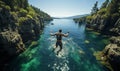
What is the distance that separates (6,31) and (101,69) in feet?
73.2

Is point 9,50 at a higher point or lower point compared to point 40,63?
higher

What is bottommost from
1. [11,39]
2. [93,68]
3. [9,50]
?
[93,68]

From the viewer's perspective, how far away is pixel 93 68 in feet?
74.4

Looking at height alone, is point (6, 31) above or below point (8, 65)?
above

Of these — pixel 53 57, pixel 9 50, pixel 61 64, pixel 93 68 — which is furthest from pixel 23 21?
pixel 93 68

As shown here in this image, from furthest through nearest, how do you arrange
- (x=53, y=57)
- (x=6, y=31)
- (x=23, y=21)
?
(x=23, y=21), (x=53, y=57), (x=6, y=31)

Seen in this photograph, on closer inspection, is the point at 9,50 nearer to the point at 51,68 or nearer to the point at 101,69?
the point at 51,68

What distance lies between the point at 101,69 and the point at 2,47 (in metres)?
21.2

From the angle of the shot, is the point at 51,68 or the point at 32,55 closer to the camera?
the point at 51,68

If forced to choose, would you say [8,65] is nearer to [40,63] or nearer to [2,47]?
[2,47]

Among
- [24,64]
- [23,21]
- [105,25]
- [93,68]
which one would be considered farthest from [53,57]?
[105,25]

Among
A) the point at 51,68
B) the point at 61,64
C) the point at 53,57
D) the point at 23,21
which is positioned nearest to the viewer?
the point at 51,68

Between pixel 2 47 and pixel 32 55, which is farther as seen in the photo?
pixel 32 55

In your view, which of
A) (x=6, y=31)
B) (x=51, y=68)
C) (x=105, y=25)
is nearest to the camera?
(x=51, y=68)
